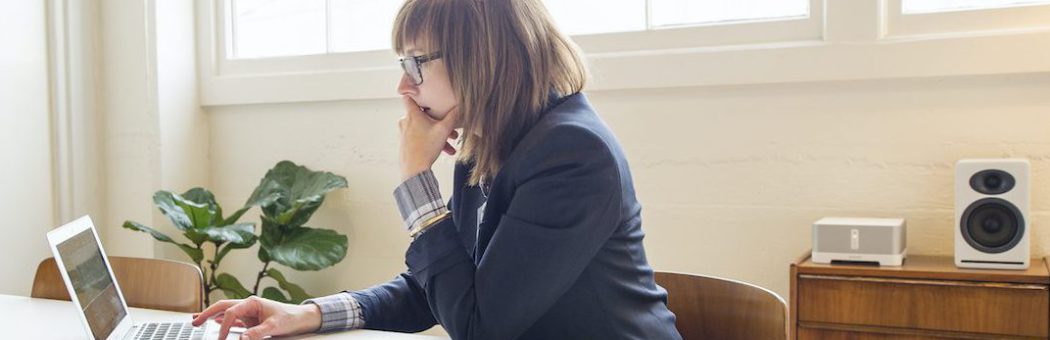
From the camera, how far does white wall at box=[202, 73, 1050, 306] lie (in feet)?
8.82

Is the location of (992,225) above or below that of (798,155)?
below

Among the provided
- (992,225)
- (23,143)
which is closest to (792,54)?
(992,225)

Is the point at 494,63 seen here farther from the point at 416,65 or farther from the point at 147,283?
the point at 147,283

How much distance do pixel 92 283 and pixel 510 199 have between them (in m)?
0.75

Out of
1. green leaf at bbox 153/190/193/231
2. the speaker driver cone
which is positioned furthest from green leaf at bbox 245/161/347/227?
the speaker driver cone

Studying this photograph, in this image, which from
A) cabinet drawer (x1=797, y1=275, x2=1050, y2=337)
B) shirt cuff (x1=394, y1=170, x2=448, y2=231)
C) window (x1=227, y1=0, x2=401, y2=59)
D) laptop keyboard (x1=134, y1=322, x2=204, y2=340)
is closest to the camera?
shirt cuff (x1=394, y1=170, x2=448, y2=231)

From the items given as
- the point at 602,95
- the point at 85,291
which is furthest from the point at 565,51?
the point at 602,95

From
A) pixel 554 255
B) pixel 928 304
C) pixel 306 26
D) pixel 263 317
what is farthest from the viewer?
pixel 306 26

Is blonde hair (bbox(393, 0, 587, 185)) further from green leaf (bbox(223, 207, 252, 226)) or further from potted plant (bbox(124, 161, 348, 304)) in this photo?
green leaf (bbox(223, 207, 252, 226))

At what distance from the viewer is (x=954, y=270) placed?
2.40 meters

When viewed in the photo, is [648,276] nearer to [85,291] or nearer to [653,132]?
[85,291]

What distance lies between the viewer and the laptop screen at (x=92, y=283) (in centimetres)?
158

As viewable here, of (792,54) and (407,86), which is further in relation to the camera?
(792,54)

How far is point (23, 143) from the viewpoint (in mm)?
3377
